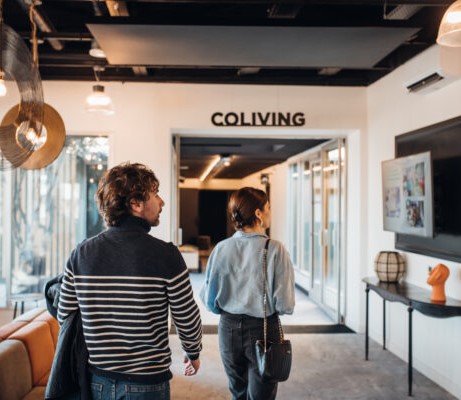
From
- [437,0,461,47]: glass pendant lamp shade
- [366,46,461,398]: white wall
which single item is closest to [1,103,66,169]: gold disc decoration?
[437,0,461,47]: glass pendant lamp shade

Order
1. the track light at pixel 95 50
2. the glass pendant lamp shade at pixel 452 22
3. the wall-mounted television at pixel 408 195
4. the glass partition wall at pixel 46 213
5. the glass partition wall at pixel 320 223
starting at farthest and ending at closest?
the glass partition wall at pixel 320 223 → the glass partition wall at pixel 46 213 → the track light at pixel 95 50 → the wall-mounted television at pixel 408 195 → the glass pendant lamp shade at pixel 452 22

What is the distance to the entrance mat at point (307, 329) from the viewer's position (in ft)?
20.2

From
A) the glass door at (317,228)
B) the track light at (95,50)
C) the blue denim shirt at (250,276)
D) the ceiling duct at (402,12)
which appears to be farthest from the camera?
the glass door at (317,228)

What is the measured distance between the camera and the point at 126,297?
169 cm

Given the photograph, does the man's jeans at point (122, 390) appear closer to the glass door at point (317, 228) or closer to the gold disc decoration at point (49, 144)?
the gold disc decoration at point (49, 144)

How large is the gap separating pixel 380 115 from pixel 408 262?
68.7 inches

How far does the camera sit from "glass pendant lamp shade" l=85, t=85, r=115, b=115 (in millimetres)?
4801

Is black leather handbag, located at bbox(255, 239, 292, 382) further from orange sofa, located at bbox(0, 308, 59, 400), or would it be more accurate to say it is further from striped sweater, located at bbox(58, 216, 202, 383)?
orange sofa, located at bbox(0, 308, 59, 400)

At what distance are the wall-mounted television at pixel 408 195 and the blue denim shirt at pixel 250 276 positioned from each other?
2.00m

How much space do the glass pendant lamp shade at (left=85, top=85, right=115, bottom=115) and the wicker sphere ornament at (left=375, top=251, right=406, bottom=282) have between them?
121 inches

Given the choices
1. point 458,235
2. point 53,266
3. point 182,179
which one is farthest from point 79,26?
point 182,179

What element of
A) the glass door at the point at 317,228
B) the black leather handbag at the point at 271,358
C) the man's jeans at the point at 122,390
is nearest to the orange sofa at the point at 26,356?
the man's jeans at the point at 122,390

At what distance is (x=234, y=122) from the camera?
5977 mm

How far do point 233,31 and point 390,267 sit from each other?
266 centimetres
